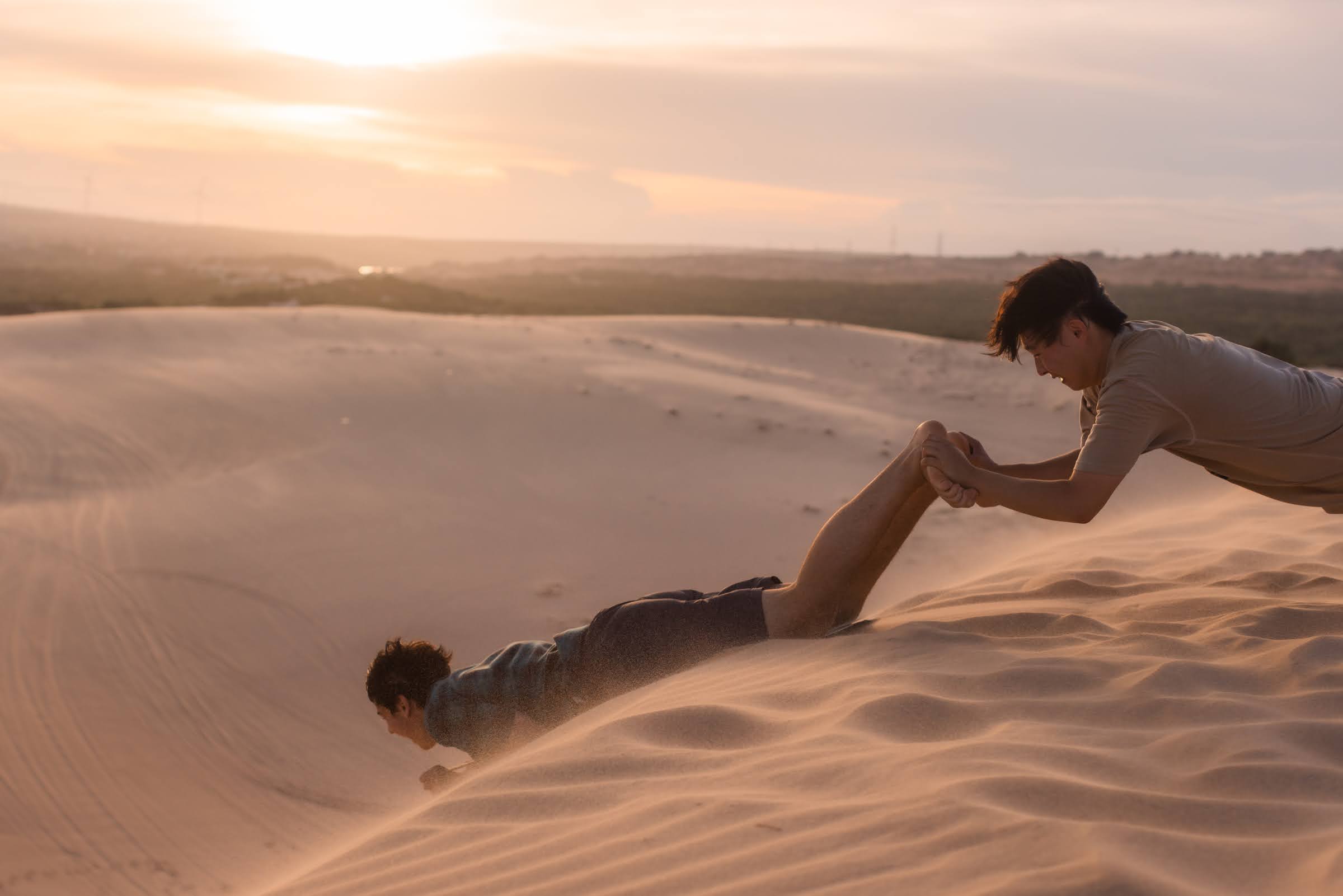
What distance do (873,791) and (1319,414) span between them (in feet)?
6.69

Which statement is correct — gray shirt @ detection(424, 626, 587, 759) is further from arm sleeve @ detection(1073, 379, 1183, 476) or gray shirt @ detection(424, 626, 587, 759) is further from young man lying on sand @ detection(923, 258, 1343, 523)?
arm sleeve @ detection(1073, 379, 1183, 476)

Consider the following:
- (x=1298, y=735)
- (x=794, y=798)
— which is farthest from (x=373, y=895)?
(x=1298, y=735)

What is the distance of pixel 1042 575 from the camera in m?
4.20

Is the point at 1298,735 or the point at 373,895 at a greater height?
the point at 1298,735

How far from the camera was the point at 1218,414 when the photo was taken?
124 inches

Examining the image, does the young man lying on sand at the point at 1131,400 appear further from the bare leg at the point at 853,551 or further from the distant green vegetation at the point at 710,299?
the distant green vegetation at the point at 710,299

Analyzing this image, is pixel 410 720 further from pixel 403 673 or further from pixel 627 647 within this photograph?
pixel 627 647

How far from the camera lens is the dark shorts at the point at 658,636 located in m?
3.33

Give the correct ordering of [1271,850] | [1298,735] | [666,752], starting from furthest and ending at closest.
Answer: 1. [666,752]
2. [1298,735]
3. [1271,850]

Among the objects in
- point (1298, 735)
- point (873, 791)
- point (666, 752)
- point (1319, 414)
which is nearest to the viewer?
point (873, 791)

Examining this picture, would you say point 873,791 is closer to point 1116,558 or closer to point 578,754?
point 578,754

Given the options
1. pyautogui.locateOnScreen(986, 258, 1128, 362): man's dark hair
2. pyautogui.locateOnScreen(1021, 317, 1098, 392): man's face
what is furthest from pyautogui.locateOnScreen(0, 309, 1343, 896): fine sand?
pyautogui.locateOnScreen(986, 258, 1128, 362): man's dark hair

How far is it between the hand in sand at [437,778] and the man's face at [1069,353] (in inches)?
79.2

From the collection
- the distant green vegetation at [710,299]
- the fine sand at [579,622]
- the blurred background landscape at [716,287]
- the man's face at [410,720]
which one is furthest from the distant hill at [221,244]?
the man's face at [410,720]
